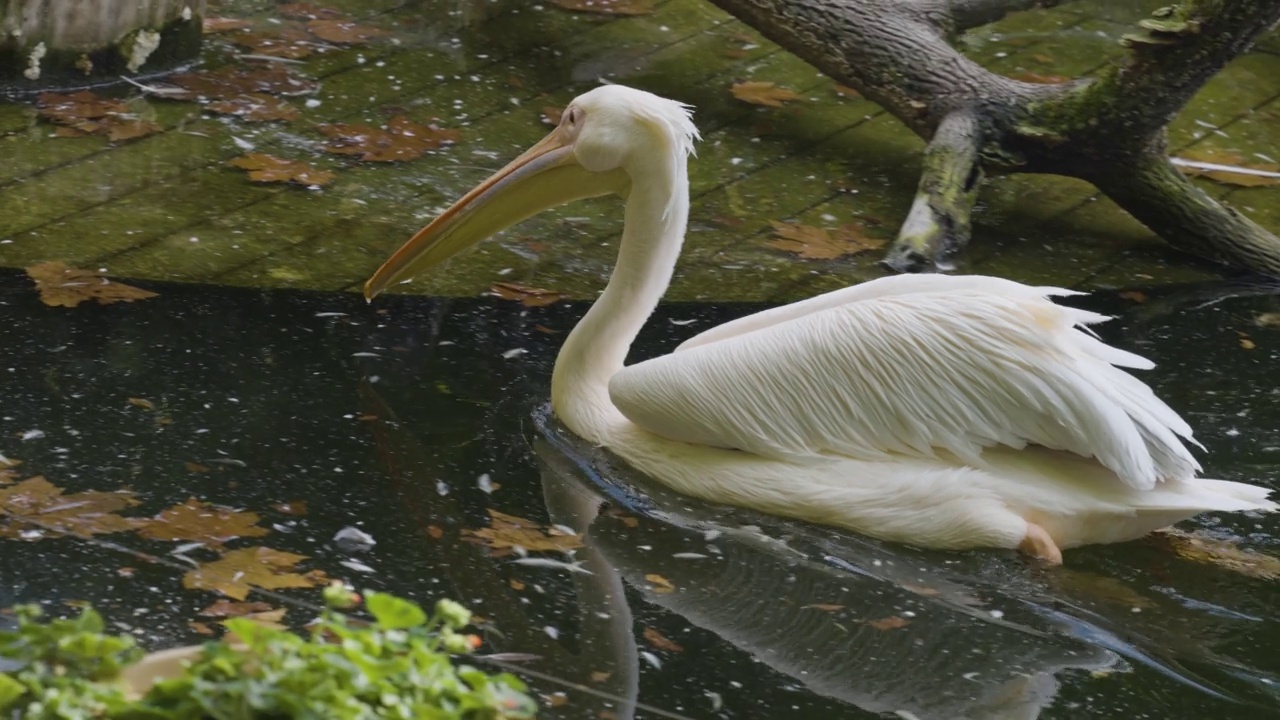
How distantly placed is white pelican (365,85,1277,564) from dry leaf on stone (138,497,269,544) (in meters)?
0.78

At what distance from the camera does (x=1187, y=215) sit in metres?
4.57

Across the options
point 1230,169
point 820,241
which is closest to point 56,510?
point 820,241

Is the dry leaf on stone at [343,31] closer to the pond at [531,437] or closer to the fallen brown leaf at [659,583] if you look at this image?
the pond at [531,437]

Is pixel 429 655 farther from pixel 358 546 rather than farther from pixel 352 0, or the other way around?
pixel 352 0

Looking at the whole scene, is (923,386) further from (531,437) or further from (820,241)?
(820,241)

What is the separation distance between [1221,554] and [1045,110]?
1939 millimetres

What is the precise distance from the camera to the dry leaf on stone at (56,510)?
263cm

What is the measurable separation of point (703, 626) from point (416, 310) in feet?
4.88

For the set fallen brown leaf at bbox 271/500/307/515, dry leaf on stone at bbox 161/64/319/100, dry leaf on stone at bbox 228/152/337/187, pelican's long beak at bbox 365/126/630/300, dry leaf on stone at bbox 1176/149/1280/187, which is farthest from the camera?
dry leaf on stone at bbox 1176/149/1280/187

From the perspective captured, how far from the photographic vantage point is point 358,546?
2734mm

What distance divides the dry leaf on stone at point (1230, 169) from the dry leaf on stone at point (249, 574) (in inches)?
139

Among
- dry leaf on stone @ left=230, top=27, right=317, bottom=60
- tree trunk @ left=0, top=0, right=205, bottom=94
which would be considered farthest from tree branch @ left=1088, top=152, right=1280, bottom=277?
tree trunk @ left=0, top=0, right=205, bottom=94

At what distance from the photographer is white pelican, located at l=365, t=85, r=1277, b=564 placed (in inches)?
114

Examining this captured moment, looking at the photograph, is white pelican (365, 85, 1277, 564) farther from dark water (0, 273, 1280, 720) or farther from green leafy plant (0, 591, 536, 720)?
green leafy plant (0, 591, 536, 720)
